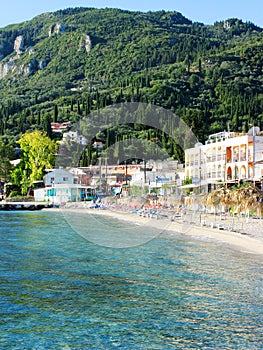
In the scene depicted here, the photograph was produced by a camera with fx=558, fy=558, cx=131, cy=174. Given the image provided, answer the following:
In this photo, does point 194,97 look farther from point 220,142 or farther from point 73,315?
point 73,315

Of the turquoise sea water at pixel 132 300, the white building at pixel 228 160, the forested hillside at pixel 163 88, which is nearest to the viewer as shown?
the turquoise sea water at pixel 132 300

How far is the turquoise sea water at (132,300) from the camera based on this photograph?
38.1 ft

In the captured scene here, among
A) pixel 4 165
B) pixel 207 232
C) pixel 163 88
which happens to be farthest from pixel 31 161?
pixel 163 88

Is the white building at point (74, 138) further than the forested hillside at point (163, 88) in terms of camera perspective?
No

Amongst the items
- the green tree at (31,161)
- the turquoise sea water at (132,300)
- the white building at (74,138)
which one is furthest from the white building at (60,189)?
the turquoise sea water at (132,300)

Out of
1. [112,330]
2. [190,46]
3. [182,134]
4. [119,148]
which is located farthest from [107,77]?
[112,330]

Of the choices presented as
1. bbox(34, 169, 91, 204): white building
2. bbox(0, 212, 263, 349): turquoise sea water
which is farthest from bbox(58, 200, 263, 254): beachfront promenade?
bbox(34, 169, 91, 204): white building

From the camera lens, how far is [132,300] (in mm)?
14930

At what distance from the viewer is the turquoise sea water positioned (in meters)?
11.6

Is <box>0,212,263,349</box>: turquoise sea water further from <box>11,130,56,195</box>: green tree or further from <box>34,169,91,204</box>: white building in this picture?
<box>11,130,56,195</box>: green tree

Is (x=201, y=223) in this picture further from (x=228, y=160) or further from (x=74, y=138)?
(x=74, y=138)

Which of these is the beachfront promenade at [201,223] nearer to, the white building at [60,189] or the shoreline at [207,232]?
the shoreline at [207,232]

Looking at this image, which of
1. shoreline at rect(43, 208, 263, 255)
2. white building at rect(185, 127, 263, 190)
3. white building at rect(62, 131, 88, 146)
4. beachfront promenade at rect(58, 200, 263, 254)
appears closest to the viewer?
shoreline at rect(43, 208, 263, 255)

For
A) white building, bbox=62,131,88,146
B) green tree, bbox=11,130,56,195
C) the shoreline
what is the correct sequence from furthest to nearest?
1. white building, bbox=62,131,88,146
2. green tree, bbox=11,130,56,195
3. the shoreline
